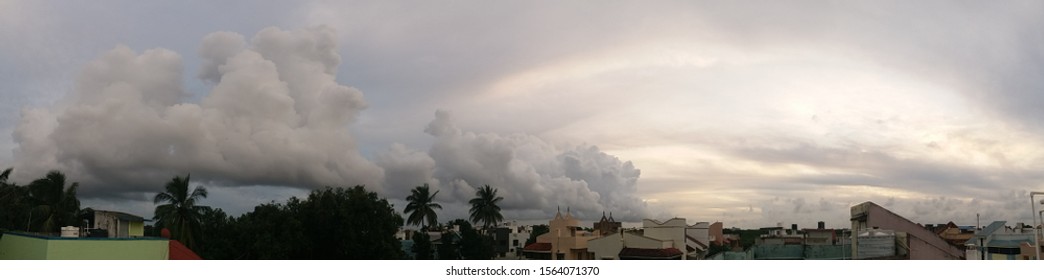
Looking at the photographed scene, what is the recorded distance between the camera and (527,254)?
25375 mm

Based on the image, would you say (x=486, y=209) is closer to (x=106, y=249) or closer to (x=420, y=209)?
(x=420, y=209)

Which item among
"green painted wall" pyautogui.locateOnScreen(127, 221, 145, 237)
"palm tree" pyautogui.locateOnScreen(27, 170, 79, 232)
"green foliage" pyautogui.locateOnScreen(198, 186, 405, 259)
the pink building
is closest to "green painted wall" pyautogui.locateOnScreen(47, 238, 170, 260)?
"green painted wall" pyautogui.locateOnScreen(127, 221, 145, 237)

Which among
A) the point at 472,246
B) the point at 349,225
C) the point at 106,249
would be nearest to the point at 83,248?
the point at 106,249

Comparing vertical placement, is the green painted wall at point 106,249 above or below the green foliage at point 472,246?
above

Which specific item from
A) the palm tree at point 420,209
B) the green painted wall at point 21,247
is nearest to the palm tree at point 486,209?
the palm tree at point 420,209

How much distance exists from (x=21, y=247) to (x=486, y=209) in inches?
1137

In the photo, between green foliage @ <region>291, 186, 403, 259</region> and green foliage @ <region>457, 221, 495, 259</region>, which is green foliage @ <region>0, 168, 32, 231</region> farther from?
green foliage @ <region>457, 221, 495, 259</region>

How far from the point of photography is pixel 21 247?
31.6ft

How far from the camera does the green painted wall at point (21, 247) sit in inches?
358

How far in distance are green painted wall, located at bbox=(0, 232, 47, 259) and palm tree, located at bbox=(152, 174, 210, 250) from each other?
1187cm

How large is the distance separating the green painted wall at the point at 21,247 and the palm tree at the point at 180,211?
11.9 m

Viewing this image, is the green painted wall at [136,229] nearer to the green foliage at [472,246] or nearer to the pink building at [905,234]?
the pink building at [905,234]

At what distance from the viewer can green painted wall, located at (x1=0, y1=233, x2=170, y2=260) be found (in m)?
8.98
